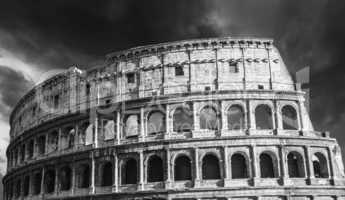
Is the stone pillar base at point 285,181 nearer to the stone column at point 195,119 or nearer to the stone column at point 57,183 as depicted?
the stone column at point 195,119

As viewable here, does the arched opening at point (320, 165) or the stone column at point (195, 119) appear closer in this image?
the stone column at point (195, 119)

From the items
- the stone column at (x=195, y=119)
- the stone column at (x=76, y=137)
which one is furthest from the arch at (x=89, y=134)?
the stone column at (x=195, y=119)

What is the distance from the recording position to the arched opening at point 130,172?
26484mm

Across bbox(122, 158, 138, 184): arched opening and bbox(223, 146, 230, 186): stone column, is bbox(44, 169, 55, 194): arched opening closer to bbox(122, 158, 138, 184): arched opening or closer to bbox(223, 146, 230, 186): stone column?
bbox(122, 158, 138, 184): arched opening

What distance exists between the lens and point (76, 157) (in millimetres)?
28281

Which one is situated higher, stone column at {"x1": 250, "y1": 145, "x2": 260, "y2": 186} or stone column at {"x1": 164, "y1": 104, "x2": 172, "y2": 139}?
stone column at {"x1": 164, "y1": 104, "x2": 172, "y2": 139}

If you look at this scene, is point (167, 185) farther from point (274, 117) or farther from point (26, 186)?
point (26, 186)

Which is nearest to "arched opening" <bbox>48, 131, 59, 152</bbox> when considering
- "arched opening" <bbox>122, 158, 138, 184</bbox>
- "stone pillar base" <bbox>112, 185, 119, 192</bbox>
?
"arched opening" <bbox>122, 158, 138, 184</bbox>

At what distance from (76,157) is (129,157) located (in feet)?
14.2

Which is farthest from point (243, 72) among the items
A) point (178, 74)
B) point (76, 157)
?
point (76, 157)

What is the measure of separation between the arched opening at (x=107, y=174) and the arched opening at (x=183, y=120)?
5184mm

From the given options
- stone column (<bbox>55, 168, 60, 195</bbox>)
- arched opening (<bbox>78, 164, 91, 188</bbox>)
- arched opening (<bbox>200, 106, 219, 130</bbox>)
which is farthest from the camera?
stone column (<bbox>55, 168, 60, 195</bbox>)

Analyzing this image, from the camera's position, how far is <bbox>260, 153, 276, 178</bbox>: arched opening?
25359 millimetres

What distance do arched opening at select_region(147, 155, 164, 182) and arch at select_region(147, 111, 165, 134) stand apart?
6.13ft
